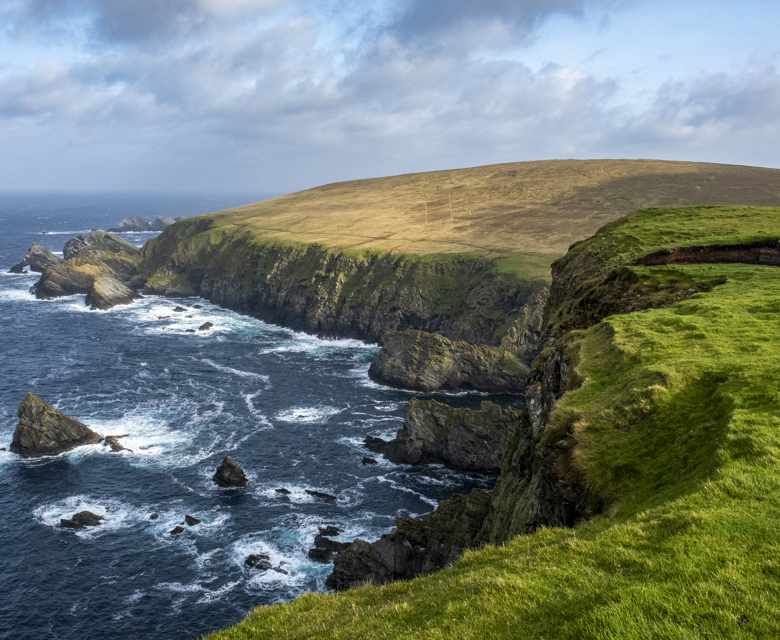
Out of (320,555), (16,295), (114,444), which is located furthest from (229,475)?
(16,295)

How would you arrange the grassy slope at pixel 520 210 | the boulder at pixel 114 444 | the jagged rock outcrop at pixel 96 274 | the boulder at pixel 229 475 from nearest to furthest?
the boulder at pixel 229 475, the boulder at pixel 114 444, the grassy slope at pixel 520 210, the jagged rock outcrop at pixel 96 274

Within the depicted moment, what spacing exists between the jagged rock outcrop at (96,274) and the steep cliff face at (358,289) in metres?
11.5

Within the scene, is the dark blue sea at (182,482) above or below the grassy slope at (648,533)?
below

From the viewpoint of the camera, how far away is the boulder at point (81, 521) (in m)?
51.7

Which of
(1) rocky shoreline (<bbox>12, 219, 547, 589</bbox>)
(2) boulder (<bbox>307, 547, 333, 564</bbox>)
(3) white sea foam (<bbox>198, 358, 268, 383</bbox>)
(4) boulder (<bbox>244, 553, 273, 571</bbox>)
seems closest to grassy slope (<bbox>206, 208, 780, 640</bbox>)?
(1) rocky shoreline (<bbox>12, 219, 547, 589</bbox>)

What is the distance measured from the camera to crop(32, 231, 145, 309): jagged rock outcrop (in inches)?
5556

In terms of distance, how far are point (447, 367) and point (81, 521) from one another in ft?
Result: 179

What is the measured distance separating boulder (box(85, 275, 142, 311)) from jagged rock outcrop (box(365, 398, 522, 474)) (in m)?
103

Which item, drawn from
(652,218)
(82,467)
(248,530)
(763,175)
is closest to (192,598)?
(248,530)

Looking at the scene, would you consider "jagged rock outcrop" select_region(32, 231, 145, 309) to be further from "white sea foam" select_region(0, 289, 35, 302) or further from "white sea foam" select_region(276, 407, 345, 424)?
"white sea foam" select_region(276, 407, 345, 424)

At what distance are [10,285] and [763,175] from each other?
22641 cm

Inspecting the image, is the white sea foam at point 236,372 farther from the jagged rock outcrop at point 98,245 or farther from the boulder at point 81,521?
the jagged rock outcrop at point 98,245

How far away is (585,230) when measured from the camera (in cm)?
13375

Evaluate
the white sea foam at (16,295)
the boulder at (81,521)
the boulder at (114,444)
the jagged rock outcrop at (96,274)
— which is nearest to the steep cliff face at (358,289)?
the jagged rock outcrop at (96,274)
